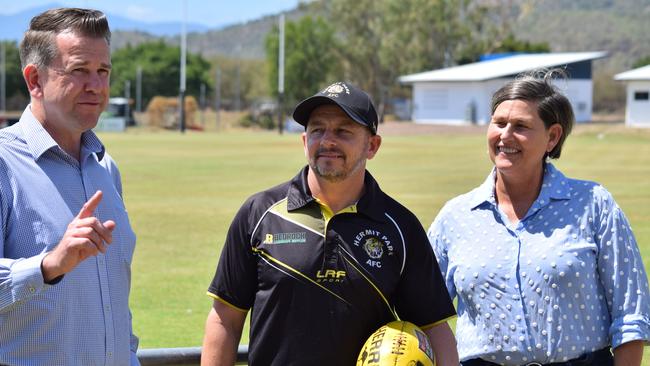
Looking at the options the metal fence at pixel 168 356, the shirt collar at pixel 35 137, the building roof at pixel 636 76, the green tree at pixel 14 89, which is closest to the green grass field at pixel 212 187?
the metal fence at pixel 168 356

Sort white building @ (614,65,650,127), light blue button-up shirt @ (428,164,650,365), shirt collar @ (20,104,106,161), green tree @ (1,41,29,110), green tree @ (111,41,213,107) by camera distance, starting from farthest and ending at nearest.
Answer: green tree @ (111,41,213,107) → green tree @ (1,41,29,110) → white building @ (614,65,650,127) → light blue button-up shirt @ (428,164,650,365) → shirt collar @ (20,104,106,161)

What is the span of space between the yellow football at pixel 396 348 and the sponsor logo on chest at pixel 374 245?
24 centimetres

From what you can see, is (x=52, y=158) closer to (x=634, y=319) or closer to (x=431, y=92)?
(x=634, y=319)

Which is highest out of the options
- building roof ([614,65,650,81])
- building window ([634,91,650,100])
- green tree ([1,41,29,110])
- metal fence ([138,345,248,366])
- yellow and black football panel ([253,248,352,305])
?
yellow and black football panel ([253,248,352,305])

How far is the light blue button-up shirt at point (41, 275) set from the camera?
11.7ft

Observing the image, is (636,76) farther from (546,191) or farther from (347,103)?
(347,103)

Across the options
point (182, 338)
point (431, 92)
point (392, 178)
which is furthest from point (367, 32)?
point (182, 338)

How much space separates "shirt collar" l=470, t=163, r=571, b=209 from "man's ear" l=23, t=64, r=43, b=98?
190 cm

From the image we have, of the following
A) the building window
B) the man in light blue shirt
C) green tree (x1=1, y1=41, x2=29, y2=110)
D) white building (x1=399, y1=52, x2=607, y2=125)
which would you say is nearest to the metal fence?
the man in light blue shirt

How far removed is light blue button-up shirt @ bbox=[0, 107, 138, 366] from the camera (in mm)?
3557

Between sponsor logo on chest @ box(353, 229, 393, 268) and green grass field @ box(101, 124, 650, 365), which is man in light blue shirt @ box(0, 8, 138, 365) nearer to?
sponsor logo on chest @ box(353, 229, 393, 268)

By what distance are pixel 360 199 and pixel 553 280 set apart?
37.7 inches

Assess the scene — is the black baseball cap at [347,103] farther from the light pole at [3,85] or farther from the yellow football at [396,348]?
the light pole at [3,85]

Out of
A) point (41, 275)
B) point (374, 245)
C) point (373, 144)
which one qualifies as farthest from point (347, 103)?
point (41, 275)
